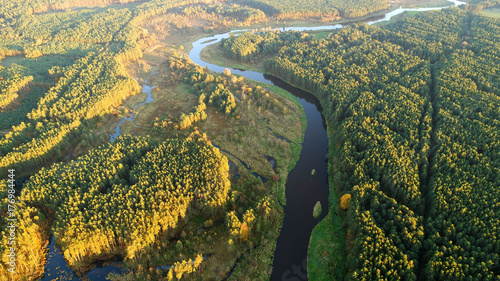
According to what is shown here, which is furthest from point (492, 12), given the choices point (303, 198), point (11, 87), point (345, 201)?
point (11, 87)

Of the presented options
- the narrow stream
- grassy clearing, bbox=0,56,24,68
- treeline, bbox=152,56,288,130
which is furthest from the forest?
grassy clearing, bbox=0,56,24,68

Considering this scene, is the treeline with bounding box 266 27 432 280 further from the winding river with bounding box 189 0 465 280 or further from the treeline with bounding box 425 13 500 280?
the winding river with bounding box 189 0 465 280

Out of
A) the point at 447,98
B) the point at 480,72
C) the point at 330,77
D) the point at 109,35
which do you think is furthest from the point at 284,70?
the point at 109,35

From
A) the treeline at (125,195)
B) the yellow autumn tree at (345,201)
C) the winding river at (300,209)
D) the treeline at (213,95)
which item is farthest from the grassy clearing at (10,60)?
the yellow autumn tree at (345,201)

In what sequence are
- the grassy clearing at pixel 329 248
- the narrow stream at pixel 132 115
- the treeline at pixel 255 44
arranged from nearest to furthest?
the grassy clearing at pixel 329 248 → the narrow stream at pixel 132 115 → the treeline at pixel 255 44

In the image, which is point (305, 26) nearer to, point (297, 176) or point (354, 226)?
point (297, 176)

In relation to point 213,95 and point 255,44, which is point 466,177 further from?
point 255,44

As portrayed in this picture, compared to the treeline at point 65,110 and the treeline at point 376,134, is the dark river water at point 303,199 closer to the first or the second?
the treeline at point 376,134

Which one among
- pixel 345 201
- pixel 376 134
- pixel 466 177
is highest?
pixel 376 134
